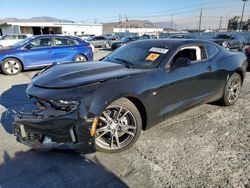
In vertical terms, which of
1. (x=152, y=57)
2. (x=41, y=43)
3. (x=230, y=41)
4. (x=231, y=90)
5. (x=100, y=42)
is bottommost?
(x=100, y=42)

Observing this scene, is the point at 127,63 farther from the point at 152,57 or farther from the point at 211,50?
the point at 211,50

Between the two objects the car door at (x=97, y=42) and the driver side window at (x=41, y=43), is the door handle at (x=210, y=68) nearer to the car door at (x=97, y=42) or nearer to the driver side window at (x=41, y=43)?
the driver side window at (x=41, y=43)

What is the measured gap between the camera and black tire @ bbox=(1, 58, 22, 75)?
9430 mm

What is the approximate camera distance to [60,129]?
2852 mm

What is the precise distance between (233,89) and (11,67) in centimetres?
803

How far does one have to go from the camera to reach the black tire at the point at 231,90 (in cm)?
506

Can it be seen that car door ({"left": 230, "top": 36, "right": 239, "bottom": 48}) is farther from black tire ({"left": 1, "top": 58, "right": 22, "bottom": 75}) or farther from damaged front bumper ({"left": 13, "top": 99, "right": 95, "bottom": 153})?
damaged front bumper ({"left": 13, "top": 99, "right": 95, "bottom": 153})

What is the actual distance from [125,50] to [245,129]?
2.52 meters

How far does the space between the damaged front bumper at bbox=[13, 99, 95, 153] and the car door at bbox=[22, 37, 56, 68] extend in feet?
23.6

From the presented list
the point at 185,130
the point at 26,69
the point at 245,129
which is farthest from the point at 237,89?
the point at 26,69

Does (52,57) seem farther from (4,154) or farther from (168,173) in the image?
(168,173)

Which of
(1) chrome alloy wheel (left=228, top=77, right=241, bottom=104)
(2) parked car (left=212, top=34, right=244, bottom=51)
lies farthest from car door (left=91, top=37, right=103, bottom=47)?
(1) chrome alloy wheel (left=228, top=77, right=241, bottom=104)

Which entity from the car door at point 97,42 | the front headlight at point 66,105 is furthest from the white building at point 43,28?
the front headlight at point 66,105

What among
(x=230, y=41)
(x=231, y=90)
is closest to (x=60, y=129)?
(x=231, y=90)
